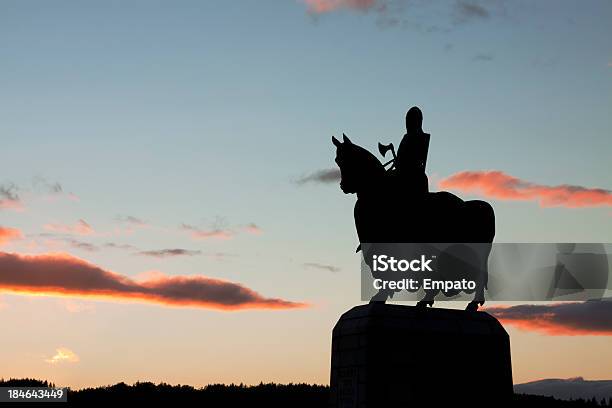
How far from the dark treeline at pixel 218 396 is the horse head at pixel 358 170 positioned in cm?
1829

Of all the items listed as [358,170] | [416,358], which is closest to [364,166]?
[358,170]

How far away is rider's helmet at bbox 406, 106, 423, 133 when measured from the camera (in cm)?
1762

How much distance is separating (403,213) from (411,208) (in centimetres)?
22

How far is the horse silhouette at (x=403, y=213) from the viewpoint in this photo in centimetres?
1688

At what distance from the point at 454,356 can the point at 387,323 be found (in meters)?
1.62

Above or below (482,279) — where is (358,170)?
above

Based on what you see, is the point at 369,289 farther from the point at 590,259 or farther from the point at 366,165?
the point at 590,259

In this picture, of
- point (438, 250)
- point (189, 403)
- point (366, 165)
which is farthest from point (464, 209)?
point (189, 403)

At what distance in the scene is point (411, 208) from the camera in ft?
55.8

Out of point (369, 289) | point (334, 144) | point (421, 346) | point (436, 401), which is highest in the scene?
point (334, 144)

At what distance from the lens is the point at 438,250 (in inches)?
674

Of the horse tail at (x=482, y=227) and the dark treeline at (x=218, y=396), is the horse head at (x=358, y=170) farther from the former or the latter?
the dark treeline at (x=218, y=396)

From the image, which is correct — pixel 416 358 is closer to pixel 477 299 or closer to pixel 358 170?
pixel 477 299

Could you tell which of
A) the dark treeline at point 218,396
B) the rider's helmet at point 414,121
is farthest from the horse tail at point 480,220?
the dark treeline at point 218,396
